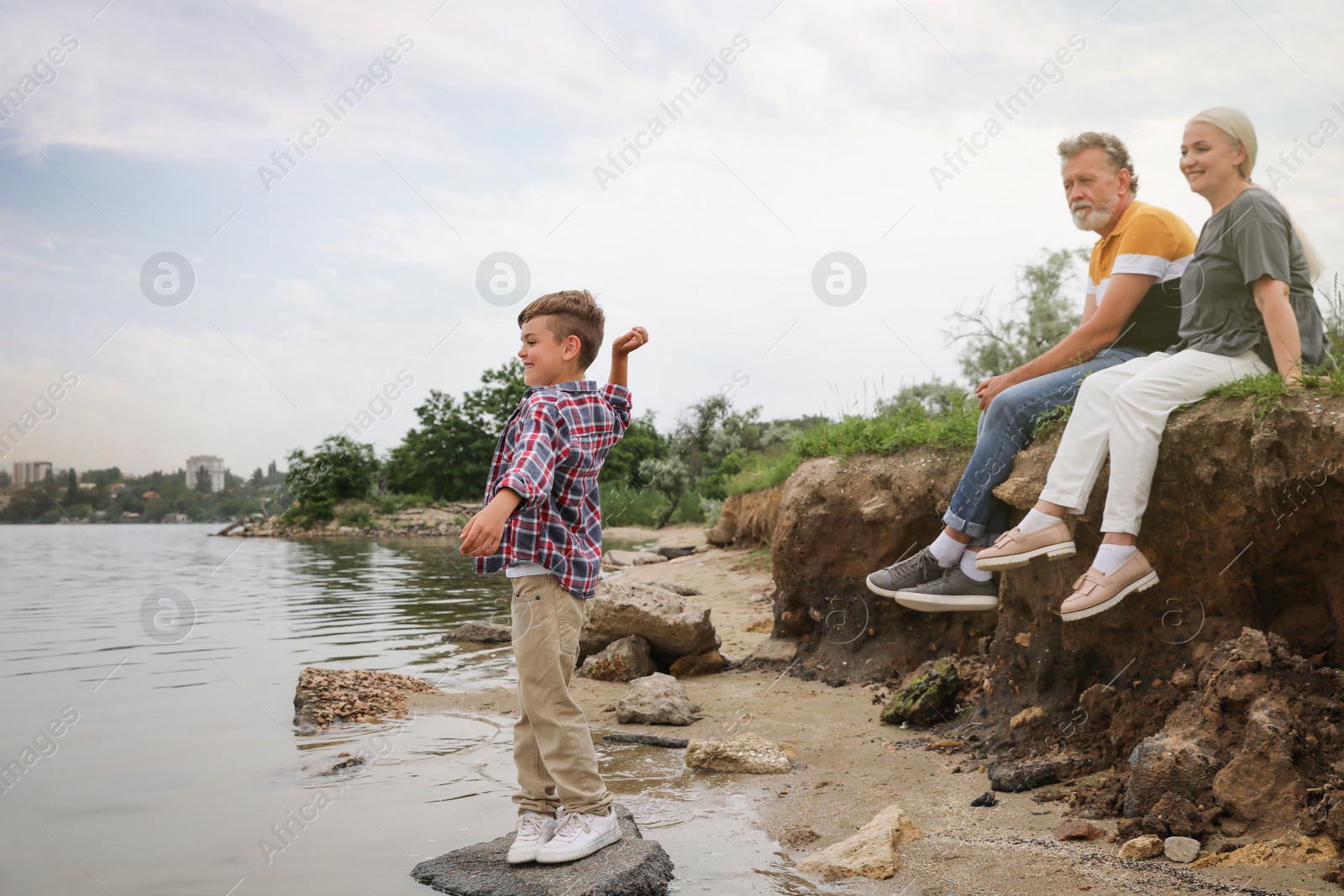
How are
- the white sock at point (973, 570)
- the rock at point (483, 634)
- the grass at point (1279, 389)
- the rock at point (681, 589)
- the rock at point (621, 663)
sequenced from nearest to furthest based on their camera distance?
the grass at point (1279, 389) < the white sock at point (973, 570) < the rock at point (621, 663) < the rock at point (483, 634) < the rock at point (681, 589)

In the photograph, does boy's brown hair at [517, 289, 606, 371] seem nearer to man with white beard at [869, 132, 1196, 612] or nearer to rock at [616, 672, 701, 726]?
man with white beard at [869, 132, 1196, 612]

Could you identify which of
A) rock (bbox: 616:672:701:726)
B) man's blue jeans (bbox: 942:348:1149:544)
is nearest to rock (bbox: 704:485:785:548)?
rock (bbox: 616:672:701:726)

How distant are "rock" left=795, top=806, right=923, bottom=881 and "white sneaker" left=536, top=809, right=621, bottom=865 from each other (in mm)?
799

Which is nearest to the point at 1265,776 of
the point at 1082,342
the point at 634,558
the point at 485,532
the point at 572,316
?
the point at 1082,342

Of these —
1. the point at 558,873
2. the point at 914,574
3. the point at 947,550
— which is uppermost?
the point at 947,550

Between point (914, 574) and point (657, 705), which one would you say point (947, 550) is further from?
point (657, 705)

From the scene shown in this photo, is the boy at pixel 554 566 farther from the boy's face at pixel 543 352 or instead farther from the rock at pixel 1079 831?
the rock at pixel 1079 831

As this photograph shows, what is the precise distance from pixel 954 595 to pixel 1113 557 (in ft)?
3.62

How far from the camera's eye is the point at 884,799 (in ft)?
14.1

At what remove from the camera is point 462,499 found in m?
49.4

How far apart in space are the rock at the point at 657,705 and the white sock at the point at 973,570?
7.62 feet

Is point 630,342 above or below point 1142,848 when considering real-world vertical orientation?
above

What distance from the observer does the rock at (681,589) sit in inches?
499

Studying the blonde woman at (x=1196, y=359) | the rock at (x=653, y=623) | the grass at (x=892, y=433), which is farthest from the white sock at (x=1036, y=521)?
the rock at (x=653, y=623)
